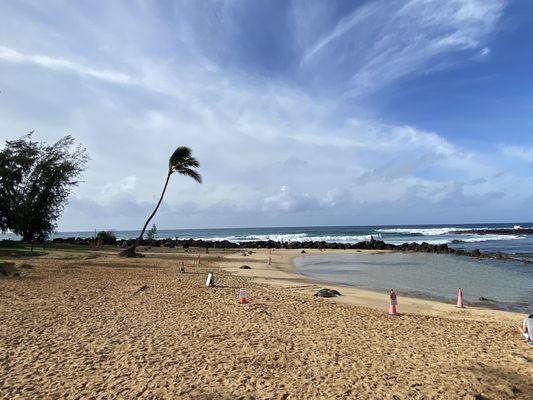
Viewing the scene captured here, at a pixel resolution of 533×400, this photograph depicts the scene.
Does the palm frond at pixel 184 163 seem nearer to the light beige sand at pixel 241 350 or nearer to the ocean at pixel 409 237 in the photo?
the light beige sand at pixel 241 350

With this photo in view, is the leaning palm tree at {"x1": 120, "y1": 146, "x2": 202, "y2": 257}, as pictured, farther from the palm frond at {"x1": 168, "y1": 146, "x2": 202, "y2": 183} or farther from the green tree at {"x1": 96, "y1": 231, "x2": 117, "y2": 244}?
the green tree at {"x1": 96, "y1": 231, "x2": 117, "y2": 244}

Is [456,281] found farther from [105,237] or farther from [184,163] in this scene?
[105,237]

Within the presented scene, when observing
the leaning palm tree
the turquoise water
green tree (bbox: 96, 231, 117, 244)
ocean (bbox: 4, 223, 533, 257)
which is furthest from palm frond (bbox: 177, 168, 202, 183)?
ocean (bbox: 4, 223, 533, 257)

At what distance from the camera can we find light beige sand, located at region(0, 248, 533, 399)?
595 centimetres

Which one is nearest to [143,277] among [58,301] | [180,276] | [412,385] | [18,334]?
[180,276]

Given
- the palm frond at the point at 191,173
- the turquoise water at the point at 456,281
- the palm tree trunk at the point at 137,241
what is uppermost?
the palm frond at the point at 191,173

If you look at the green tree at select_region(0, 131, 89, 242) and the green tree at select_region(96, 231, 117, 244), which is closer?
the green tree at select_region(0, 131, 89, 242)

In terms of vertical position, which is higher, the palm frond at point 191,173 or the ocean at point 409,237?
the palm frond at point 191,173

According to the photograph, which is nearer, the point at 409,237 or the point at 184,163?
the point at 184,163

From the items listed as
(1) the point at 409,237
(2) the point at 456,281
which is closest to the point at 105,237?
(2) the point at 456,281

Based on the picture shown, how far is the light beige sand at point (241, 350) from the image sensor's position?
5.95 meters

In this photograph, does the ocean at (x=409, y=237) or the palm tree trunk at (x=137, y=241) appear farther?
the ocean at (x=409, y=237)

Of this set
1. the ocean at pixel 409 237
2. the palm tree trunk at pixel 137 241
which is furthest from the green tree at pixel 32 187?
the ocean at pixel 409 237

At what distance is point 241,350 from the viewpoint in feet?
25.2
